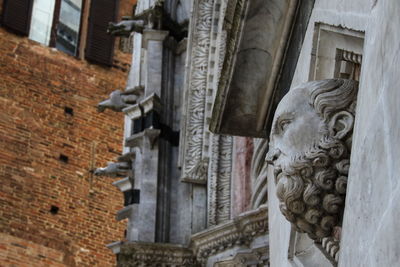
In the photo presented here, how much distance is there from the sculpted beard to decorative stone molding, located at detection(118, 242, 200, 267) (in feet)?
19.5

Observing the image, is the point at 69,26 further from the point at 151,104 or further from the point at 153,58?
the point at 151,104

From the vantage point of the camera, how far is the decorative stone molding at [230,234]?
29.7 ft

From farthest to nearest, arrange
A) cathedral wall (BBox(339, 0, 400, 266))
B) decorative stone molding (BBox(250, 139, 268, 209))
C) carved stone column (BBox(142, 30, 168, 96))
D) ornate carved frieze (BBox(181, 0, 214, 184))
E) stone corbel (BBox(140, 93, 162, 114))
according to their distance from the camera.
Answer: carved stone column (BBox(142, 30, 168, 96)), stone corbel (BBox(140, 93, 162, 114)), ornate carved frieze (BBox(181, 0, 214, 184)), decorative stone molding (BBox(250, 139, 268, 209)), cathedral wall (BBox(339, 0, 400, 266))

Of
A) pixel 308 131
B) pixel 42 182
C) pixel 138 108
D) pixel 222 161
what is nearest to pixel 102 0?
pixel 42 182

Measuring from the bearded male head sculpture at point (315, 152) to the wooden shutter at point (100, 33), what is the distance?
20259 millimetres

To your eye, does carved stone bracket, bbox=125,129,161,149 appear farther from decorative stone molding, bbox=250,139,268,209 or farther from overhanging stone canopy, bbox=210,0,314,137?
overhanging stone canopy, bbox=210,0,314,137

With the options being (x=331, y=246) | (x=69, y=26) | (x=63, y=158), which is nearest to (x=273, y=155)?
(x=331, y=246)

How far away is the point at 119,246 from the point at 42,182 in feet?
38.6

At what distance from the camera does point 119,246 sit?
10.0 m

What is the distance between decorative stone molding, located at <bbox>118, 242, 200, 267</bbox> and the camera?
9.98 meters

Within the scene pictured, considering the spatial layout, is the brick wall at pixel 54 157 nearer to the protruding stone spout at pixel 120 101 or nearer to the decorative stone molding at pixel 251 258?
the protruding stone spout at pixel 120 101

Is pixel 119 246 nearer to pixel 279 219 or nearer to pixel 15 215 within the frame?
pixel 279 219

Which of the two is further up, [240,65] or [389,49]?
[240,65]

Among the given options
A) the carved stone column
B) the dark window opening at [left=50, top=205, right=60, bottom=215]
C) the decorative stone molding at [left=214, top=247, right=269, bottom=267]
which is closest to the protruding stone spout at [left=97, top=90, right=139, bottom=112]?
the carved stone column
